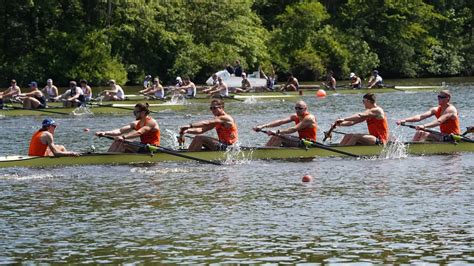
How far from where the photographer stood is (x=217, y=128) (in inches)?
1056

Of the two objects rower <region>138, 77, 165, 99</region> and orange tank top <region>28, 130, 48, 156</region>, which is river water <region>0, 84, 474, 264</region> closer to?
orange tank top <region>28, 130, 48, 156</region>

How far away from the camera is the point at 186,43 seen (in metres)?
71.1

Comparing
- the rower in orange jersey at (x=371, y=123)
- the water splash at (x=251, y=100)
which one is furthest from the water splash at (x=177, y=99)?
the rower in orange jersey at (x=371, y=123)

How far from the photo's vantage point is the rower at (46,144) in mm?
25359

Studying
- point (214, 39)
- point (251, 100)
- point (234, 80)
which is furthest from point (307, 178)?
point (214, 39)

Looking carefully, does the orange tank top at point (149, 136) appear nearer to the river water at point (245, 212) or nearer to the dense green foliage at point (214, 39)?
the river water at point (245, 212)

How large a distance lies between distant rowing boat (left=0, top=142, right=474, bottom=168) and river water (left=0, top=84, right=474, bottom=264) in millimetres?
208

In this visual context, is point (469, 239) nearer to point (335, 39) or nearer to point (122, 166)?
point (122, 166)

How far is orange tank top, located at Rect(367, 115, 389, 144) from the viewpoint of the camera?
2740 cm

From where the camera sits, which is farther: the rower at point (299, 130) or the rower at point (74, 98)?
the rower at point (74, 98)

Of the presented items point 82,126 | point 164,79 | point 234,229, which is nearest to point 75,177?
point 234,229

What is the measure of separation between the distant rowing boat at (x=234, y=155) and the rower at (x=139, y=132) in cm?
36

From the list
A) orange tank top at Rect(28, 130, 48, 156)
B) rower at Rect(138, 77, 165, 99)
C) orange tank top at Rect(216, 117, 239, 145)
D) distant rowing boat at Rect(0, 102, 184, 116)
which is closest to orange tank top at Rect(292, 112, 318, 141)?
orange tank top at Rect(216, 117, 239, 145)

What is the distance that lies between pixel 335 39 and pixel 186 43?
1439cm
